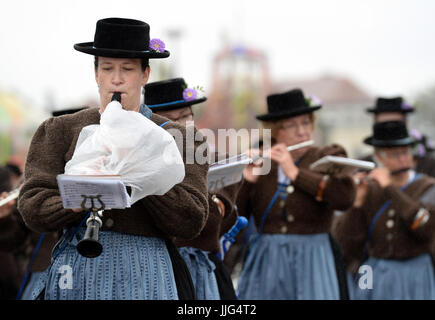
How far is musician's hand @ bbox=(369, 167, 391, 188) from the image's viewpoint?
7.47 m

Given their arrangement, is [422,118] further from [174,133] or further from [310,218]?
[174,133]

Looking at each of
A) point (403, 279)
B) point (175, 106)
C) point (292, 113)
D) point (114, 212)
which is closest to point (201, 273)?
point (175, 106)

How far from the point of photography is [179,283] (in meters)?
3.69

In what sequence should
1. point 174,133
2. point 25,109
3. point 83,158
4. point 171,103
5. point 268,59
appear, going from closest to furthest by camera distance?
point 83,158 → point 174,133 → point 171,103 → point 25,109 → point 268,59

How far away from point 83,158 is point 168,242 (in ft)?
2.39

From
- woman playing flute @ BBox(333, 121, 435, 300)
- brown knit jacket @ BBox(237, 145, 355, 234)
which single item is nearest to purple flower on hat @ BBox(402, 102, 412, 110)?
woman playing flute @ BBox(333, 121, 435, 300)

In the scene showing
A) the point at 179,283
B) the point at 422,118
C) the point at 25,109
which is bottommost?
the point at 422,118

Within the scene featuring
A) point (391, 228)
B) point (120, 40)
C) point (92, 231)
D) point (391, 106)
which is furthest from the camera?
point (391, 106)

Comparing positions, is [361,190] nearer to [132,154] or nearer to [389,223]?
[389,223]

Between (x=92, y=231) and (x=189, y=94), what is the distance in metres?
2.14

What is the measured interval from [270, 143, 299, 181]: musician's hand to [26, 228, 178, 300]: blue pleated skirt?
9.17 feet

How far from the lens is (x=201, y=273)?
16.8 feet

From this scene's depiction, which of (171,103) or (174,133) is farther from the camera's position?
(171,103)
